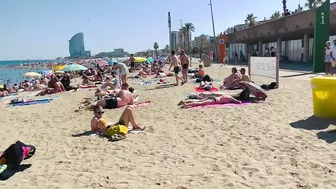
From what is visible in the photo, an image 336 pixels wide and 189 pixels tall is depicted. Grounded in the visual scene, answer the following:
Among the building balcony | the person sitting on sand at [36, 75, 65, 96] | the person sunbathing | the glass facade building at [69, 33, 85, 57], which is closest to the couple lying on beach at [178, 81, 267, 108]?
the person sunbathing

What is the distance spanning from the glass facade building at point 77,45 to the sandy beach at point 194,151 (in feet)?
601

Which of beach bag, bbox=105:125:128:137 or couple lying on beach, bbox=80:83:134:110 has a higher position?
couple lying on beach, bbox=80:83:134:110

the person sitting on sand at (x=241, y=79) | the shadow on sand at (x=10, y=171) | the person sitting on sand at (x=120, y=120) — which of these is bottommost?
the shadow on sand at (x=10, y=171)

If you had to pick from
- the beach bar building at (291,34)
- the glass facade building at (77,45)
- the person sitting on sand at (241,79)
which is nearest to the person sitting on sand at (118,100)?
the person sitting on sand at (241,79)

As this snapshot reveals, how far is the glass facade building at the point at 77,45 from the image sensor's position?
18300cm

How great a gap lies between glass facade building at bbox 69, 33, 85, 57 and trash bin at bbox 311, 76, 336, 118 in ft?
609

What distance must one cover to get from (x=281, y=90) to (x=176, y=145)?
A: 6.06 m

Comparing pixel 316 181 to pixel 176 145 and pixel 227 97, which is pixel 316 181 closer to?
pixel 176 145

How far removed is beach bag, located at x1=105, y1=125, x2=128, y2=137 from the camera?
577 cm

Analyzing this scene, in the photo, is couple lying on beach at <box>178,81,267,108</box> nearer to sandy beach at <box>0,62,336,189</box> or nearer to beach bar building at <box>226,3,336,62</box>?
sandy beach at <box>0,62,336,189</box>

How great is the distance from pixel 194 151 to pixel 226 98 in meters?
3.74

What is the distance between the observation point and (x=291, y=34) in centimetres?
→ 2494

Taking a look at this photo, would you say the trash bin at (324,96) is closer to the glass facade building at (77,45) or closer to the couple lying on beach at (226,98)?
the couple lying on beach at (226,98)

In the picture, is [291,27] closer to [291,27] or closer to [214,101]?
[291,27]
